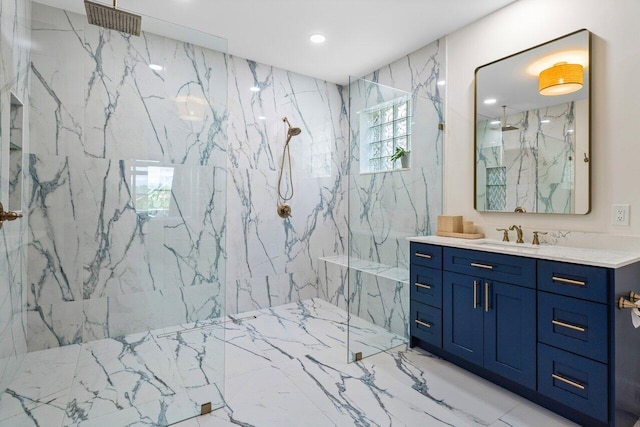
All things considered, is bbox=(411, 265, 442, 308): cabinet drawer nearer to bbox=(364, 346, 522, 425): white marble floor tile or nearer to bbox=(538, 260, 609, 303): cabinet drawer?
bbox=(364, 346, 522, 425): white marble floor tile

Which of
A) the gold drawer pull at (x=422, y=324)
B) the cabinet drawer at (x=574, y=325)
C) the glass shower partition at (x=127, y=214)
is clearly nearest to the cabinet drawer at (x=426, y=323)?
the gold drawer pull at (x=422, y=324)

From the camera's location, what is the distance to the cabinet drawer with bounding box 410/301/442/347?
8.16 feet

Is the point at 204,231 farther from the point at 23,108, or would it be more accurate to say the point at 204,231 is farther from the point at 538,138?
the point at 538,138

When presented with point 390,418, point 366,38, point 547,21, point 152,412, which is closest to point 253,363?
point 152,412

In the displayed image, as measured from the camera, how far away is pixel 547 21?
2.31m

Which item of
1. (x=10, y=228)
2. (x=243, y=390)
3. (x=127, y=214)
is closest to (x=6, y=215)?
(x=10, y=228)

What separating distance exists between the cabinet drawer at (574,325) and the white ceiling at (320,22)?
2143mm

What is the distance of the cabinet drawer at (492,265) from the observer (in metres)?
1.97

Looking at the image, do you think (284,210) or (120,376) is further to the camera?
(284,210)

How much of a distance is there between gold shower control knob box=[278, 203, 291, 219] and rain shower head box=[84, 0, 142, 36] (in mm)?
2211

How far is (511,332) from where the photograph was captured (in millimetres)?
2041

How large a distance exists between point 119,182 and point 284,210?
2.07 m

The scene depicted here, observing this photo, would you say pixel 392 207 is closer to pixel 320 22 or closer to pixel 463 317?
pixel 463 317

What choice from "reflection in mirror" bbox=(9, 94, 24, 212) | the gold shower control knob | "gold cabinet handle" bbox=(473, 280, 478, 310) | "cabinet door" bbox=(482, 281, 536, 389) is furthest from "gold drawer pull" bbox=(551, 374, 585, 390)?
"reflection in mirror" bbox=(9, 94, 24, 212)
